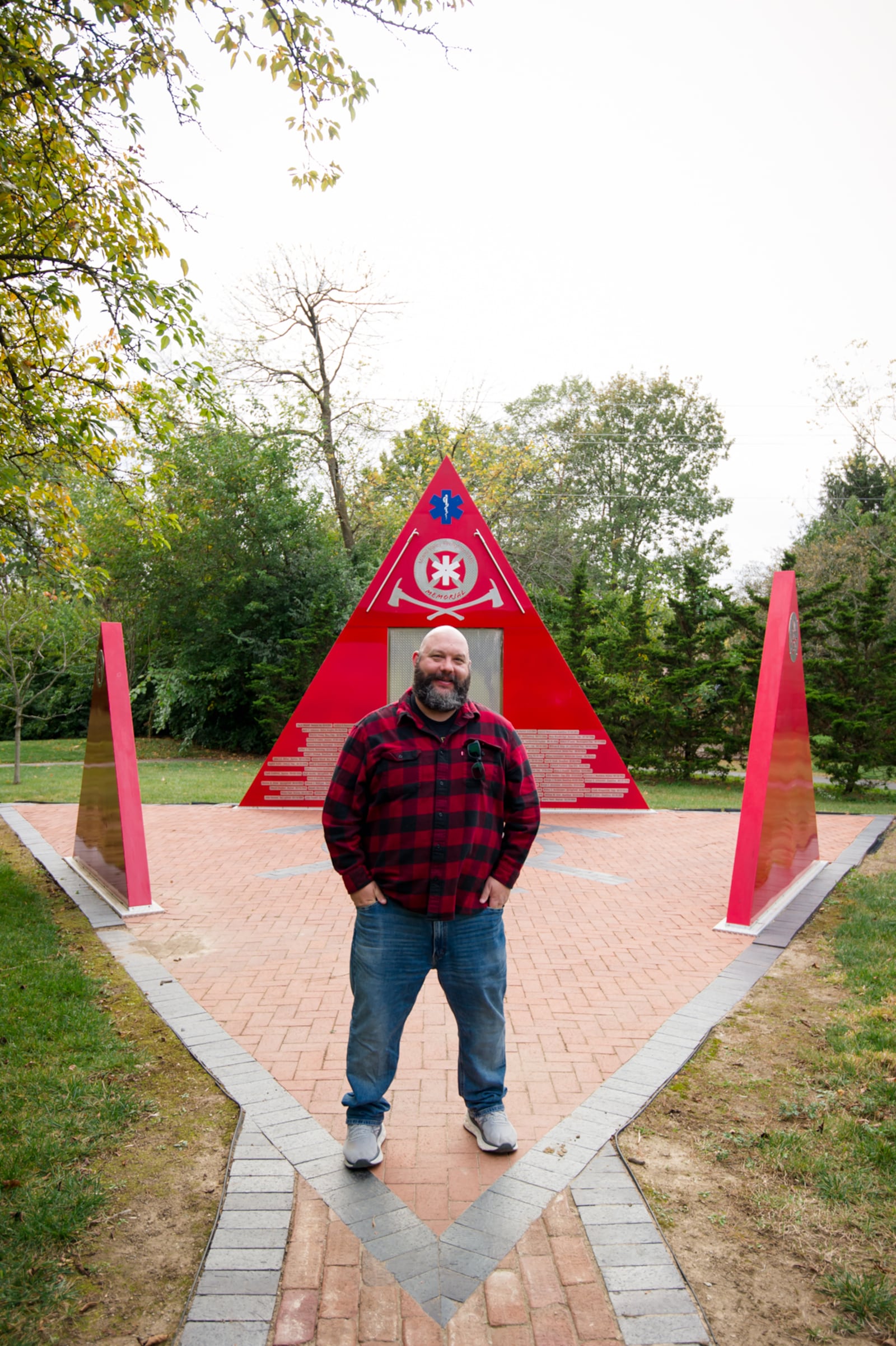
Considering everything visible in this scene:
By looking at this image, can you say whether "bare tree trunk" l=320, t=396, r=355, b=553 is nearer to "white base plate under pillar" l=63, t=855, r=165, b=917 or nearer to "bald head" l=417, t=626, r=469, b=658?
"white base plate under pillar" l=63, t=855, r=165, b=917

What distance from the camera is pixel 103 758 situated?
7.30 metres

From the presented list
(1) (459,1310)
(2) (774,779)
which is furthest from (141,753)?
(1) (459,1310)

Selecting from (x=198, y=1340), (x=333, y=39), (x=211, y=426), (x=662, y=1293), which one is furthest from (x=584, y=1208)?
(x=211, y=426)

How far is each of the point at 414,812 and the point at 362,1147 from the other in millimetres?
1177

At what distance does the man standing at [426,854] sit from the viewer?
3.10 m

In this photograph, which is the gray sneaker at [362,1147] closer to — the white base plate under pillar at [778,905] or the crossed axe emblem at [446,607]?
the white base plate under pillar at [778,905]

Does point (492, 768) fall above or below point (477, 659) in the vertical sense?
below

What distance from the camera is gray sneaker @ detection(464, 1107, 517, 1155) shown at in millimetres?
3348

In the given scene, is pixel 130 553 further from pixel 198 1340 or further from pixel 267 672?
pixel 198 1340

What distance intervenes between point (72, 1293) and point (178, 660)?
18.6 metres

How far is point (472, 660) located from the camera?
34.5ft

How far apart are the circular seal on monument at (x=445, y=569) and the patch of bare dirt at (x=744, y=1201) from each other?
21.4ft

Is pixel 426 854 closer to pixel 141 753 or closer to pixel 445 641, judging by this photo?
pixel 445 641

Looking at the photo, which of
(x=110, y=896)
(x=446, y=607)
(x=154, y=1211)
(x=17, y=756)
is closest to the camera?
(x=154, y=1211)
